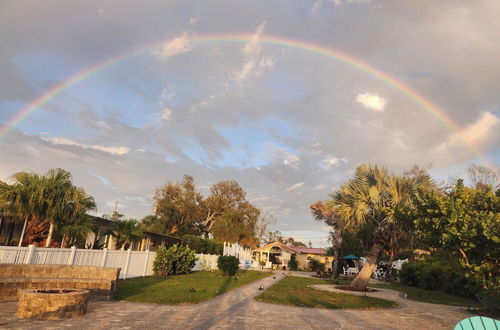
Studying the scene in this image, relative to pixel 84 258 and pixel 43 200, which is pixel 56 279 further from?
pixel 43 200

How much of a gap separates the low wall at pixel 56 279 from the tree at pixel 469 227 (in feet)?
28.2

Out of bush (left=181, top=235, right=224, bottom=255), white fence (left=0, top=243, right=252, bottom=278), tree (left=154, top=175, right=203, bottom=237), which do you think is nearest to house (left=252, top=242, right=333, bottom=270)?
tree (left=154, top=175, right=203, bottom=237)

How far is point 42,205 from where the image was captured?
1315 centimetres

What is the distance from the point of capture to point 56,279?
26.9 ft

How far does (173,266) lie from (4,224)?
28.9 ft

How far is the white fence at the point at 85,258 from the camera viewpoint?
870 cm

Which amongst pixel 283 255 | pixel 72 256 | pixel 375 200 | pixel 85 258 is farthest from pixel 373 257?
pixel 283 255

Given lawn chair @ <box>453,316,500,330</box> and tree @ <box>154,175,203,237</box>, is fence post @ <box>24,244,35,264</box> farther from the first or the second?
tree @ <box>154,175,203,237</box>

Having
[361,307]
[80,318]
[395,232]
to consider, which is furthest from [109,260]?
[395,232]

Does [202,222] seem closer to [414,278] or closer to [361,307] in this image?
[414,278]

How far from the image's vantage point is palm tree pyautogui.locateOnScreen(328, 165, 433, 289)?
15.9m

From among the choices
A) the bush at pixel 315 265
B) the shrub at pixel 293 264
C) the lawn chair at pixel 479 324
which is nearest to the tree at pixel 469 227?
the lawn chair at pixel 479 324

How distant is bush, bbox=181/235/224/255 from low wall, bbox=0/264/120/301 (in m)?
14.5

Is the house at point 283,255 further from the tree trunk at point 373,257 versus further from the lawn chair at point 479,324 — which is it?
the lawn chair at point 479,324
